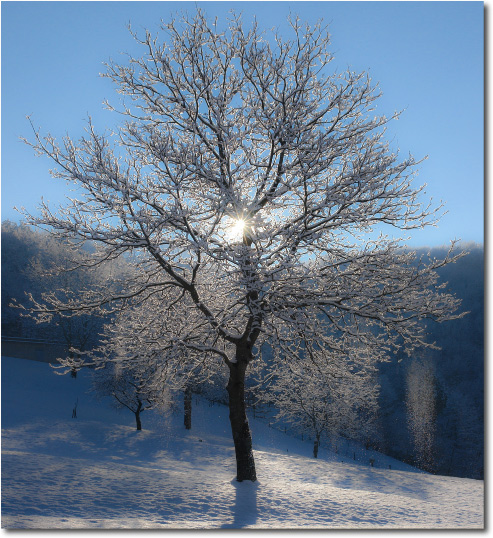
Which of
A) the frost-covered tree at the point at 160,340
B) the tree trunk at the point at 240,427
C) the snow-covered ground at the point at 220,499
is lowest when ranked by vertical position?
the snow-covered ground at the point at 220,499

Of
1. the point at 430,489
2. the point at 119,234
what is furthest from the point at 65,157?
the point at 430,489

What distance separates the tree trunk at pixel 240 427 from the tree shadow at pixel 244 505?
223 mm

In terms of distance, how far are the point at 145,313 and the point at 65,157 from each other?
4225mm

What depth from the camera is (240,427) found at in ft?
27.8

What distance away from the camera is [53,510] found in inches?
223

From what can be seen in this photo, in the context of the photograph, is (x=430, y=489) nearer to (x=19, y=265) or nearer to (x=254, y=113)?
(x=254, y=113)

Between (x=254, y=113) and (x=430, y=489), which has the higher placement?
(x=254, y=113)

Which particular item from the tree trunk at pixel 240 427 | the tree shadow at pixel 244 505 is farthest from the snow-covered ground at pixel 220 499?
the tree trunk at pixel 240 427

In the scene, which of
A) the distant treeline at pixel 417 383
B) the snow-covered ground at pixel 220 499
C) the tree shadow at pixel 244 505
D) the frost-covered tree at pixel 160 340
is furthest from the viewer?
the distant treeline at pixel 417 383

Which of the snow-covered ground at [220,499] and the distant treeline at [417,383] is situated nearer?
the snow-covered ground at [220,499]

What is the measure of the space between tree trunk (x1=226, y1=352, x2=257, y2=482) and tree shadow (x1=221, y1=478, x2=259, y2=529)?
0.73ft

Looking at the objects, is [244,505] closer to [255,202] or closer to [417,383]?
[255,202]

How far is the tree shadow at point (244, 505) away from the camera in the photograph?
5.81 meters

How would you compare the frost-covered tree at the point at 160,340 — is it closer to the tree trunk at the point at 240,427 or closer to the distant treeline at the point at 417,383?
the tree trunk at the point at 240,427
